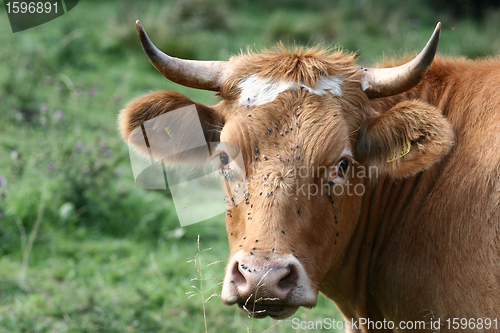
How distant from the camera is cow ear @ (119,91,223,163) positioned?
3371 mm

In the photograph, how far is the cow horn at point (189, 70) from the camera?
3170 millimetres


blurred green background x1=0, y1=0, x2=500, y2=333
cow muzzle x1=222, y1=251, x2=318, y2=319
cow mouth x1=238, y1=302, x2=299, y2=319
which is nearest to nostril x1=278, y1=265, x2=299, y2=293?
cow muzzle x1=222, y1=251, x2=318, y2=319

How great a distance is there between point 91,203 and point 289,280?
13.2 feet

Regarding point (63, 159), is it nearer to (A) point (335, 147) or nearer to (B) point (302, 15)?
(A) point (335, 147)

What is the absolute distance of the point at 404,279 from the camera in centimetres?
295

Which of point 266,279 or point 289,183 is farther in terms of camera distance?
point 289,183

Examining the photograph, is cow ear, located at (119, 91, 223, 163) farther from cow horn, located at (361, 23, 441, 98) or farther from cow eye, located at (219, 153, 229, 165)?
cow horn, located at (361, 23, 441, 98)

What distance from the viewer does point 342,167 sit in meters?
3.01

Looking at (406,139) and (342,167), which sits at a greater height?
(406,139)

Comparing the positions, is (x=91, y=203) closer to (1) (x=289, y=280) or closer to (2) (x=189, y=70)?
(2) (x=189, y=70)

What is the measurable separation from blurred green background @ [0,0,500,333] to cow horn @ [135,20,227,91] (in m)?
0.73

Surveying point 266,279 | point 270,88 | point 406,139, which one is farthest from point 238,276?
point 406,139

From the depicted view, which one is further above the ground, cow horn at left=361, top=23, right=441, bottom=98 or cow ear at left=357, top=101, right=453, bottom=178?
cow horn at left=361, top=23, right=441, bottom=98

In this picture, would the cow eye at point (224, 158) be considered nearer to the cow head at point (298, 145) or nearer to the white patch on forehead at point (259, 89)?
the cow head at point (298, 145)
